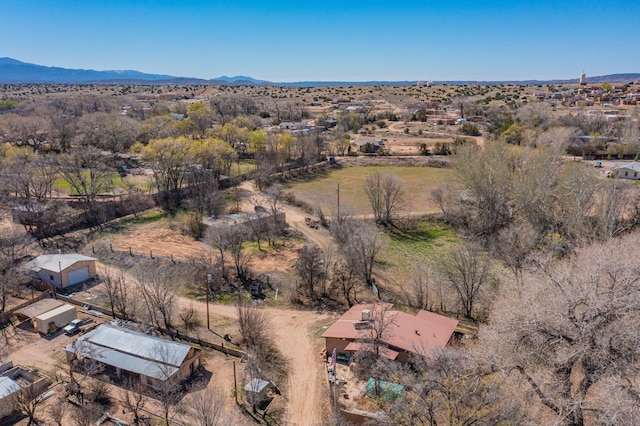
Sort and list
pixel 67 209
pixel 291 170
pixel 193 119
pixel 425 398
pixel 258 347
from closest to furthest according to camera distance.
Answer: pixel 425 398 < pixel 258 347 < pixel 67 209 < pixel 291 170 < pixel 193 119

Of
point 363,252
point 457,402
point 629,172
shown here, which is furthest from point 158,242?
point 629,172

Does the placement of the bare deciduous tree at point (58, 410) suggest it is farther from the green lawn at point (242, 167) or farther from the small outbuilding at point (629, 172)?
the small outbuilding at point (629, 172)

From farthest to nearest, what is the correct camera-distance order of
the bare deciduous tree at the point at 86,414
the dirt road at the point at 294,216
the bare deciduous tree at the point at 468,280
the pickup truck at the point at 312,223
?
the pickup truck at the point at 312,223 → the dirt road at the point at 294,216 → the bare deciduous tree at the point at 468,280 → the bare deciduous tree at the point at 86,414

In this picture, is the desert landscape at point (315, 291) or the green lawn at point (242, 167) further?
the green lawn at point (242, 167)

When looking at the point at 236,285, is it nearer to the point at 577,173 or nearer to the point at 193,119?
the point at 577,173

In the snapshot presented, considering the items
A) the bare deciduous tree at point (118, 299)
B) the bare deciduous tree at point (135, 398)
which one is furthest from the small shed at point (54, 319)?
the bare deciduous tree at point (135, 398)

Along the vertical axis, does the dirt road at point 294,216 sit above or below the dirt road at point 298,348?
above

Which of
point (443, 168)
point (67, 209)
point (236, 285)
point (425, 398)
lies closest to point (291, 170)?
point (443, 168)

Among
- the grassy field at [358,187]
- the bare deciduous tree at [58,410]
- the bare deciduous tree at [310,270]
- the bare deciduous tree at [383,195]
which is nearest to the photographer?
the bare deciduous tree at [58,410]

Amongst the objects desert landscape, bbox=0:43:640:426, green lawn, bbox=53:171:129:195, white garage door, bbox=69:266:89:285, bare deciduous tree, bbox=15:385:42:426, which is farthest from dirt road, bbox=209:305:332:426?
green lawn, bbox=53:171:129:195
